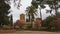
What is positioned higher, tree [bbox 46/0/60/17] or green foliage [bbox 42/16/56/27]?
tree [bbox 46/0/60/17]

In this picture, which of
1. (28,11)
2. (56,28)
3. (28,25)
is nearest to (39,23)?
(28,25)

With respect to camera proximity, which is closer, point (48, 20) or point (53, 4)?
Result: point (48, 20)

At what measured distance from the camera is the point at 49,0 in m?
62.2

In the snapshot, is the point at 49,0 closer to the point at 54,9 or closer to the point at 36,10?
the point at 54,9

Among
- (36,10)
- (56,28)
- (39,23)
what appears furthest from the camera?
(36,10)

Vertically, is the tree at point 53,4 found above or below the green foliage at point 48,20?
above

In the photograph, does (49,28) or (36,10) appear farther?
(36,10)

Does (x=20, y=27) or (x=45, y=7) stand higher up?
(x=45, y=7)

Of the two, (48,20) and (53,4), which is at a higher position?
(53,4)

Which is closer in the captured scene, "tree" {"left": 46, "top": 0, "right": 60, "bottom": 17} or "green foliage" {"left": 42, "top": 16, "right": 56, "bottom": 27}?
"green foliage" {"left": 42, "top": 16, "right": 56, "bottom": 27}

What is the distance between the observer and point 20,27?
63656 mm

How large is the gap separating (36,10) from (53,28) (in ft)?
68.0

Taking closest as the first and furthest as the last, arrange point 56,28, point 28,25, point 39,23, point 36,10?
1. point 56,28
2. point 39,23
3. point 28,25
4. point 36,10

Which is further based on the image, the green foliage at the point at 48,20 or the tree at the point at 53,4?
the tree at the point at 53,4
